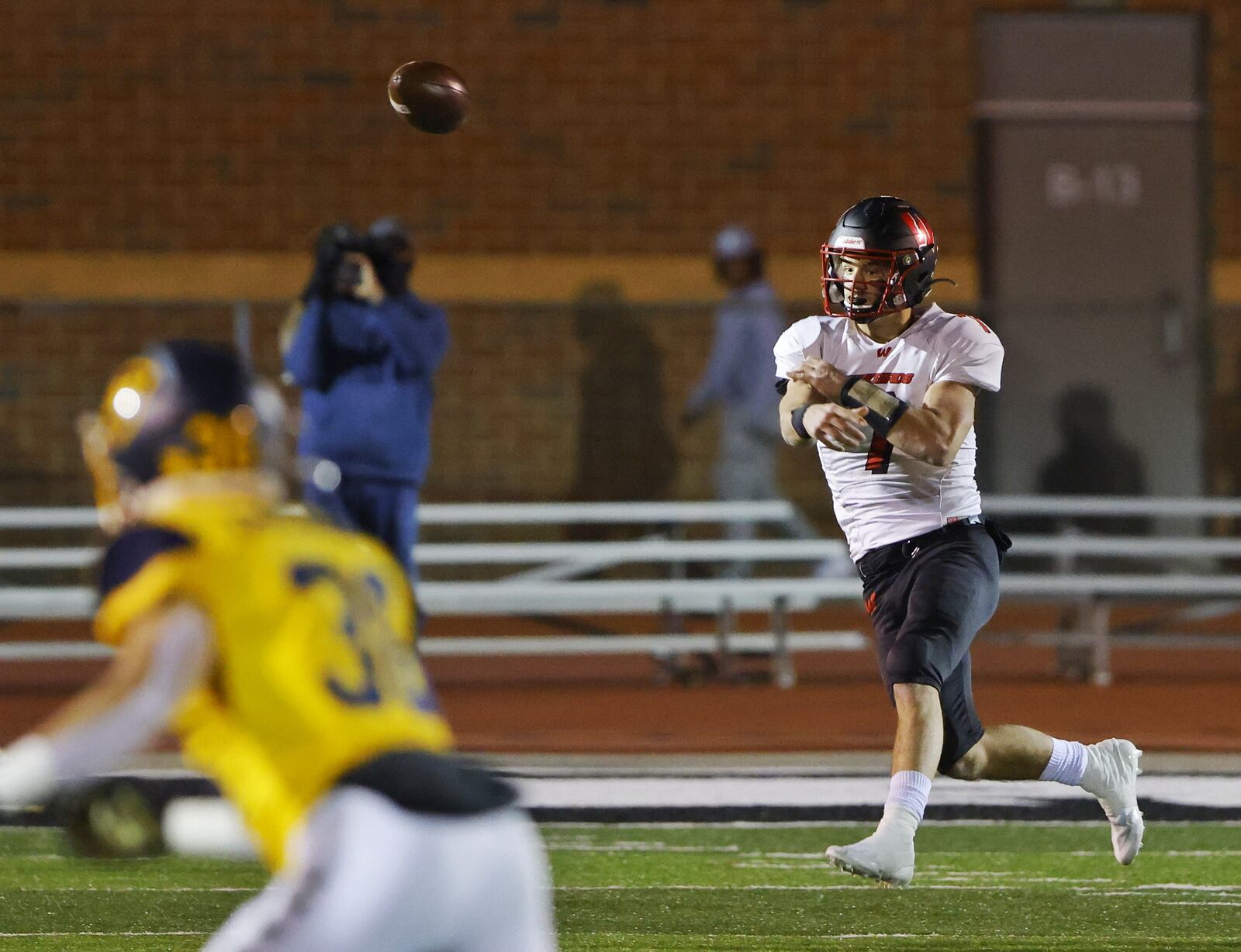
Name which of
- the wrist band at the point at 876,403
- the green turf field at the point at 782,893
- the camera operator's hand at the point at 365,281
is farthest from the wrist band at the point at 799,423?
A: the camera operator's hand at the point at 365,281

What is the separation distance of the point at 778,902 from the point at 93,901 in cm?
193

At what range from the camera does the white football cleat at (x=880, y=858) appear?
5.77 m

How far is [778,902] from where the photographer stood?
21.0 feet

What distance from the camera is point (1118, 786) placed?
6473mm

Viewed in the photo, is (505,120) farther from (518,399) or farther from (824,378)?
(824,378)

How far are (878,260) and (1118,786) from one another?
1.65m

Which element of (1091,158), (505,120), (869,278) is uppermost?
(505,120)

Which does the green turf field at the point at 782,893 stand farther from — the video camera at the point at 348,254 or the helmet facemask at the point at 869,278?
the video camera at the point at 348,254

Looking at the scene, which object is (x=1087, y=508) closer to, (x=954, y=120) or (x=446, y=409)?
(x=446, y=409)

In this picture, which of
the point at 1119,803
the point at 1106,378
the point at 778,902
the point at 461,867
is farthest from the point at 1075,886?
the point at 1106,378

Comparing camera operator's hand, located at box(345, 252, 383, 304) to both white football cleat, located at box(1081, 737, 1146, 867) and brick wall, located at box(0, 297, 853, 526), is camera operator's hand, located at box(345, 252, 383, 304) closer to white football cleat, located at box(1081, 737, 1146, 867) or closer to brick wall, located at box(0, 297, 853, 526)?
brick wall, located at box(0, 297, 853, 526)

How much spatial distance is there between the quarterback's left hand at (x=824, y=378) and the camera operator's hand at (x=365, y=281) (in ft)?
12.2

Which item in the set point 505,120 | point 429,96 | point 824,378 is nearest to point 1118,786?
point 824,378

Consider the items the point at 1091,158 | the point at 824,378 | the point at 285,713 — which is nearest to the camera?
the point at 285,713
